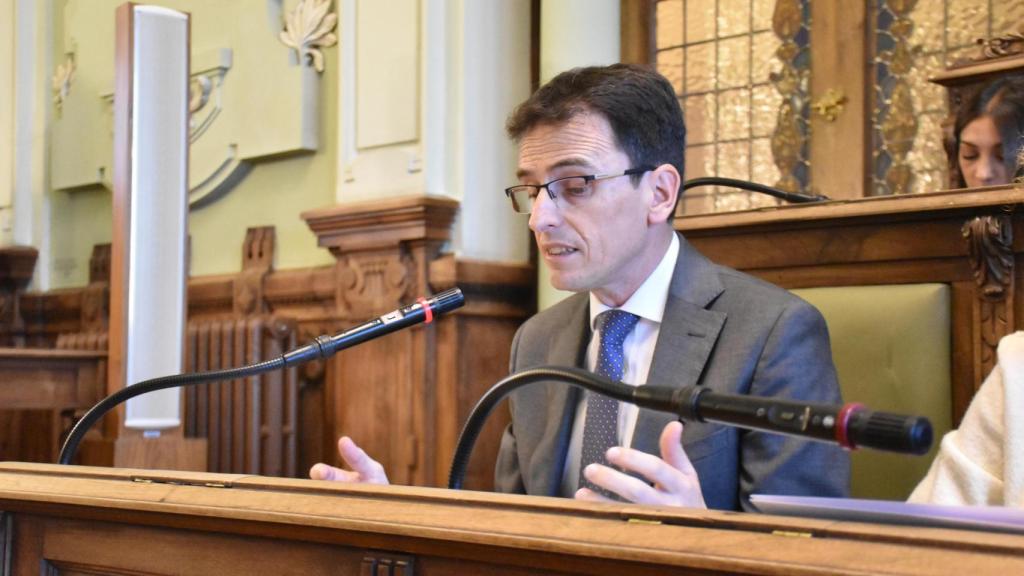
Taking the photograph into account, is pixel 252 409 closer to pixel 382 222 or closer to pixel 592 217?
pixel 382 222

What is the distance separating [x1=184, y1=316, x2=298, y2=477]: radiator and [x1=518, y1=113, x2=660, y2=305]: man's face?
7.70 feet

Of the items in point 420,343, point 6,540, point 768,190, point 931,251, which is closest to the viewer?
point 6,540

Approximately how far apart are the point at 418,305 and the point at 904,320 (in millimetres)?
762

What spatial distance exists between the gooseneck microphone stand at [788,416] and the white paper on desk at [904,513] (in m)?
0.06

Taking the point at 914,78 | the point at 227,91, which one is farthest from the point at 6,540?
the point at 227,91

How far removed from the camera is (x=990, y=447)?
1.68 m

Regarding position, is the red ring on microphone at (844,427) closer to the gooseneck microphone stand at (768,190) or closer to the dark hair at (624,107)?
the dark hair at (624,107)

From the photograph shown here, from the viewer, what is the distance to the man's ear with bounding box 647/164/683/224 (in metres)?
2.01

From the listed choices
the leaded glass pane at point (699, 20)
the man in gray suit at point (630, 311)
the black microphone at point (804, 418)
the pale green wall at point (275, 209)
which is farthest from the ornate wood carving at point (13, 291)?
the black microphone at point (804, 418)

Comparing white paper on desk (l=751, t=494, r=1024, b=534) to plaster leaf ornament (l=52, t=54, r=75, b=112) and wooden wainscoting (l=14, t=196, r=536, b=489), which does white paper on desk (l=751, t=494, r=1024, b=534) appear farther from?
plaster leaf ornament (l=52, t=54, r=75, b=112)

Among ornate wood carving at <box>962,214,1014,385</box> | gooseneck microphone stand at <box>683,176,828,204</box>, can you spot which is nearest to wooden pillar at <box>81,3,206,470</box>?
gooseneck microphone stand at <box>683,176,828,204</box>

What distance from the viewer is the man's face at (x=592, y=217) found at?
1956mm

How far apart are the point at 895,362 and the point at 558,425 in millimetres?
518

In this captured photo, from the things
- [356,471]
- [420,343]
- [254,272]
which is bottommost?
[356,471]
